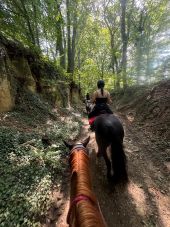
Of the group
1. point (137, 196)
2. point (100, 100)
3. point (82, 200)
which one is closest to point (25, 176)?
point (82, 200)

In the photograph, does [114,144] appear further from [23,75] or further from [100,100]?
[23,75]

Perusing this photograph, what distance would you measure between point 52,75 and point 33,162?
837 cm

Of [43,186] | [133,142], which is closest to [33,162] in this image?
[43,186]

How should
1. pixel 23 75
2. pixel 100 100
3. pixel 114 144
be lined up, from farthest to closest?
pixel 23 75 → pixel 100 100 → pixel 114 144

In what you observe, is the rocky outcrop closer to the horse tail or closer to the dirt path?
the dirt path

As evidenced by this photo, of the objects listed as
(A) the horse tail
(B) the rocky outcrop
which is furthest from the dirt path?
(B) the rocky outcrop

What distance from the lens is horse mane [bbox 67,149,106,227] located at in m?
1.87

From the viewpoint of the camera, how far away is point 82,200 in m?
2.13

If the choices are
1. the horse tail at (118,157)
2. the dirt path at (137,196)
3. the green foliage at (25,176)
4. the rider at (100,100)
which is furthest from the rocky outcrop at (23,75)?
the horse tail at (118,157)

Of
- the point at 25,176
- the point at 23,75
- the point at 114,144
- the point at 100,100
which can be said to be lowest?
Result: the point at 25,176

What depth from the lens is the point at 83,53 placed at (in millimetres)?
27375

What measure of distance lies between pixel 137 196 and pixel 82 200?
210 centimetres

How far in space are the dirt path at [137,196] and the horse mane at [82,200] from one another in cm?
105

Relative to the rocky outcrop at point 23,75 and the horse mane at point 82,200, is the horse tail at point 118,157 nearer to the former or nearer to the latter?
the horse mane at point 82,200
